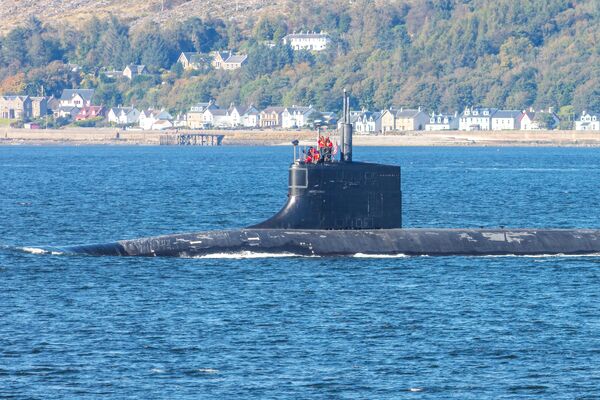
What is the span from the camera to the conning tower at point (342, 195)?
130ft

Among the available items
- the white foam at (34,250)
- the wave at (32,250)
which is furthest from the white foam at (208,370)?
the white foam at (34,250)

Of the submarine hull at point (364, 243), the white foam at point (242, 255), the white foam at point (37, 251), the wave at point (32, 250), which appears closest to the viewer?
the submarine hull at point (364, 243)

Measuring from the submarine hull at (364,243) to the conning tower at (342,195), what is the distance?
331 mm

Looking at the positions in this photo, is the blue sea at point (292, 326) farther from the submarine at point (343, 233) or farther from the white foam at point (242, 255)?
the submarine at point (343, 233)

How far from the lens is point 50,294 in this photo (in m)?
36.3

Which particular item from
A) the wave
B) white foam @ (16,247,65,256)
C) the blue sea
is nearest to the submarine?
the blue sea

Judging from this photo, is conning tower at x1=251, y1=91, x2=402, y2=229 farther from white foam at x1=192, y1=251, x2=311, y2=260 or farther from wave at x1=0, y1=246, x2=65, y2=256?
wave at x1=0, y1=246, x2=65, y2=256

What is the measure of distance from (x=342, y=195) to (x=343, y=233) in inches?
46.7

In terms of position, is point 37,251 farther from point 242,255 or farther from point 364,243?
point 364,243

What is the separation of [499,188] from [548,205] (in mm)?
20158

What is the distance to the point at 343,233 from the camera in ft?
132

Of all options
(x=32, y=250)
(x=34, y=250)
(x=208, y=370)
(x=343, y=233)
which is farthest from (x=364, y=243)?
(x=208, y=370)

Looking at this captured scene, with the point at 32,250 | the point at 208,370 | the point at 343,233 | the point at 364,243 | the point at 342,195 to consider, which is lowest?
the point at 208,370

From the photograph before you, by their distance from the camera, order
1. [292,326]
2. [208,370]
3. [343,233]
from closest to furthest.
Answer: [208,370], [292,326], [343,233]
